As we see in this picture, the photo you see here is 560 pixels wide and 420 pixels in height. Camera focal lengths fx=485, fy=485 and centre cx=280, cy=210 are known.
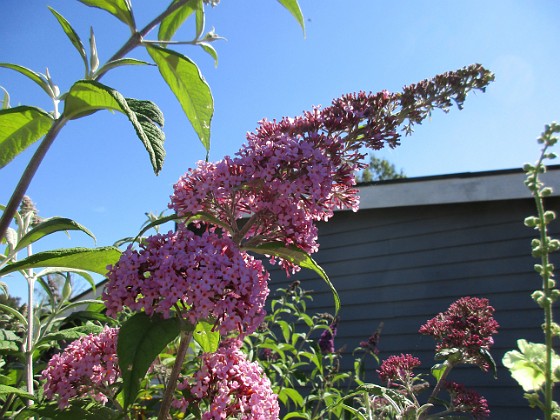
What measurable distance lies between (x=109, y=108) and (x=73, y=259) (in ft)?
1.42

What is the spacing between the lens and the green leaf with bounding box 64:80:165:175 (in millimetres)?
983

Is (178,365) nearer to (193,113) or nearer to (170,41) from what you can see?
(193,113)

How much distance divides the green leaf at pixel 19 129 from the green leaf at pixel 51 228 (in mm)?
192

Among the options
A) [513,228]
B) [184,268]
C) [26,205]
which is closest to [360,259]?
[513,228]

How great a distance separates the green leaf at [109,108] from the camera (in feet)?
3.23

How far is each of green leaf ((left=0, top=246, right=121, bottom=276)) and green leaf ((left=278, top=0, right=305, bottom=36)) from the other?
29.8 inches

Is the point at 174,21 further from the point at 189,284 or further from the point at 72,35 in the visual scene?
the point at 189,284

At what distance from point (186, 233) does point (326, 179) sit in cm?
43

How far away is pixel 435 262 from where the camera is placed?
6738 millimetres

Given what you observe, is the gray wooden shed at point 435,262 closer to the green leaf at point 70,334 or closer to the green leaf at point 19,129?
the green leaf at point 70,334

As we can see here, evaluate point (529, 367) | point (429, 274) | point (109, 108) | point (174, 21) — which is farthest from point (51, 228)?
point (429, 274)

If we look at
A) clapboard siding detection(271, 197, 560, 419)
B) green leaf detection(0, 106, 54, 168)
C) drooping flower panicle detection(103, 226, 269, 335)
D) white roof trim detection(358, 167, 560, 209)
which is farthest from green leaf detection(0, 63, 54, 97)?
clapboard siding detection(271, 197, 560, 419)

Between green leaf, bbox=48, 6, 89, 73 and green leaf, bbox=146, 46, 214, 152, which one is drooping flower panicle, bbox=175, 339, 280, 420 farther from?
green leaf, bbox=48, 6, 89, 73

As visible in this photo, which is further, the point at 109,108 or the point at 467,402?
the point at 467,402
